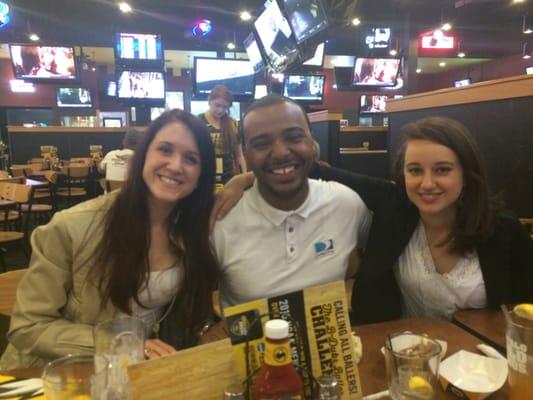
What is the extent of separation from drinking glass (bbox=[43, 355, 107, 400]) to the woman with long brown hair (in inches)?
19.0

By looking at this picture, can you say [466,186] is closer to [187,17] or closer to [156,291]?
[156,291]

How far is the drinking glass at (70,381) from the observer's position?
0.84 meters

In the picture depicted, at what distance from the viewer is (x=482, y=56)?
12.0m

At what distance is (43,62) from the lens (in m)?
7.92

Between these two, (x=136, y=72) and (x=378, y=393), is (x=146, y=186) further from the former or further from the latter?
(x=136, y=72)

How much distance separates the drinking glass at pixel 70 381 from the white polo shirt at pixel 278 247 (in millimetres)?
774

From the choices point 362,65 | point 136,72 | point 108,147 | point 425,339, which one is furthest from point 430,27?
point 425,339

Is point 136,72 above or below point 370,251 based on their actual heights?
above

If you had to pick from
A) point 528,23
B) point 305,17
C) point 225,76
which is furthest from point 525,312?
point 528,23

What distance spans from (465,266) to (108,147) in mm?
8581

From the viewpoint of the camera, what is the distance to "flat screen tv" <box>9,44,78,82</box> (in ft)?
25.7

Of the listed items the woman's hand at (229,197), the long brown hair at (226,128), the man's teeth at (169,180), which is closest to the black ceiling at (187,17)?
the long brown hair at (226,128)

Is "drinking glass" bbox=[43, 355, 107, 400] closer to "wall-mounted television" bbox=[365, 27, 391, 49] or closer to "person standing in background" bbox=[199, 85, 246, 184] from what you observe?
"person standing in background" bbox=[199, 85, 246, 184]

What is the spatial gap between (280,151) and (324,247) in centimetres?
39
